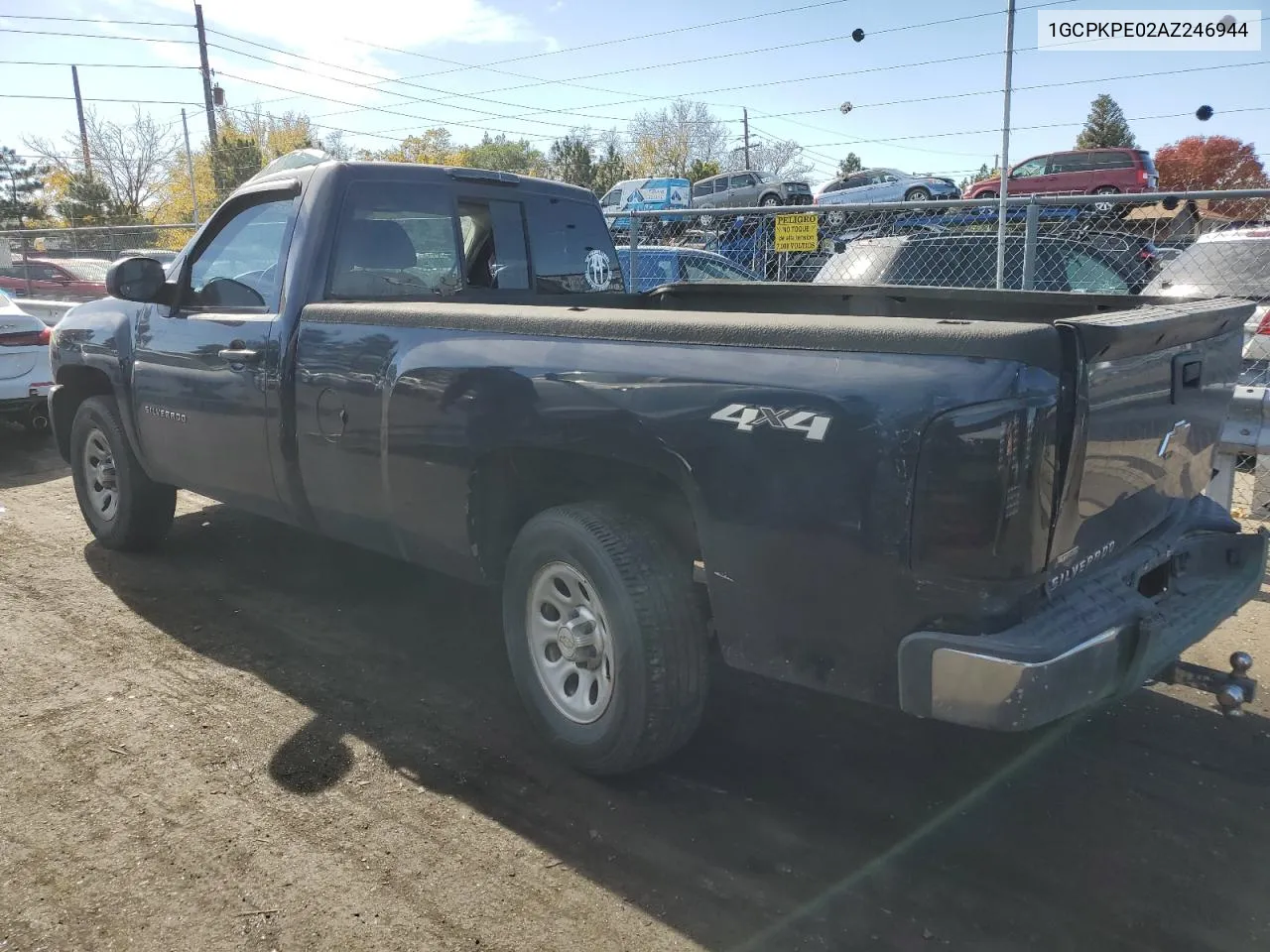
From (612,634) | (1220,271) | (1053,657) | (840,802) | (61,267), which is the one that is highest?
(61,267)

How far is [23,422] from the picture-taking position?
30.1 feet

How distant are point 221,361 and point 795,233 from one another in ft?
18.4

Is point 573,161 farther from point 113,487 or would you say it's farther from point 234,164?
point 113,487

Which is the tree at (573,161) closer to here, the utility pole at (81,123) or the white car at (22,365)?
the utility pole at (81,123)

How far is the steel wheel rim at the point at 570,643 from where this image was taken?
321 centimetres

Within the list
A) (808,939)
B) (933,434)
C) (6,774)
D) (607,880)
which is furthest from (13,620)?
(933,434)

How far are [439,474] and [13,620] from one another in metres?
2.69

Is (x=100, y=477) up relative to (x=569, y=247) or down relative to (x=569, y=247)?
down

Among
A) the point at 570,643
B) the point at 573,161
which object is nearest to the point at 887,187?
the point at 573,161

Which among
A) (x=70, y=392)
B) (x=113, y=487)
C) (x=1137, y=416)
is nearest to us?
(x=1137, y=416)

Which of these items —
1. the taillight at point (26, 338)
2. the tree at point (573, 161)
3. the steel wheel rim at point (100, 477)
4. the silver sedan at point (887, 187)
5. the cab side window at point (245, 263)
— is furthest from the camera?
the tree at point (573, 161)

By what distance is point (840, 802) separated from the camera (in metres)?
3.18

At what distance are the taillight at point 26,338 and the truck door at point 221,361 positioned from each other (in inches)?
180

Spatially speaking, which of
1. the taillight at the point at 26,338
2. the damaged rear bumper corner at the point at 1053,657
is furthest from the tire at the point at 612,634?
the taillight at the point at 26,338
